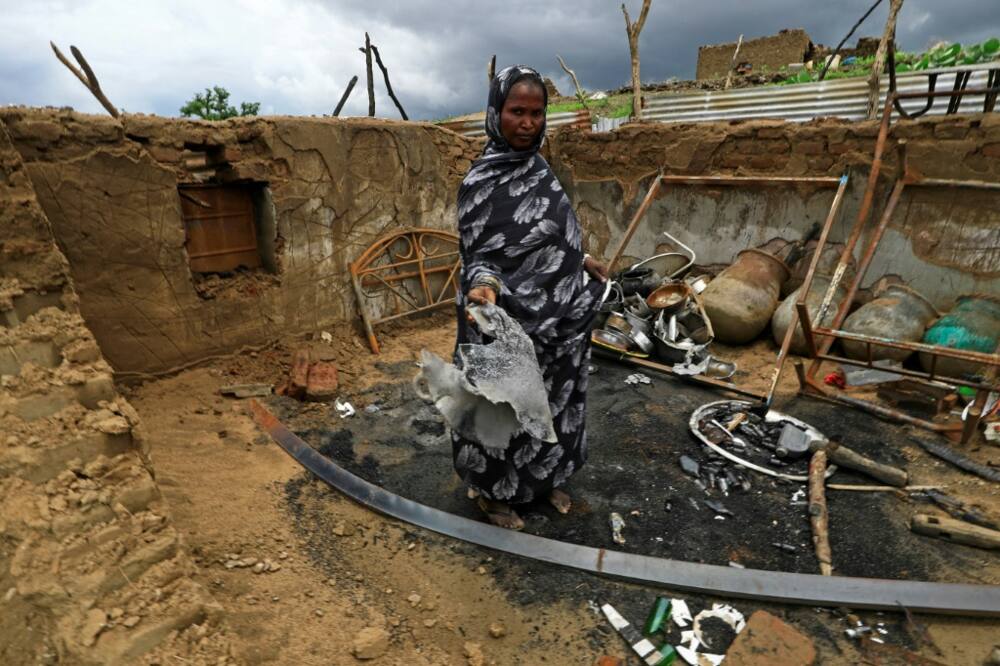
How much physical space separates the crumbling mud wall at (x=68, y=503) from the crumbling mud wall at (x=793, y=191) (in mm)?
4946

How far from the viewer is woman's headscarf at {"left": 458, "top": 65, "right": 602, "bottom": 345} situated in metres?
2.24

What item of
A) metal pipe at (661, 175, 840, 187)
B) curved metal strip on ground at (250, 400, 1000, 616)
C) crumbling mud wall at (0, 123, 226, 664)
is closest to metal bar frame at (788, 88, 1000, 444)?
metal pipe at (661, 175, 840, 187)

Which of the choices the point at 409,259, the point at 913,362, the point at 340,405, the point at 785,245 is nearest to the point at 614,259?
the point at 785,245

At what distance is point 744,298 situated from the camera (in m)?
4.61

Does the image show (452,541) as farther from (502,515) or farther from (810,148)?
(810,148)

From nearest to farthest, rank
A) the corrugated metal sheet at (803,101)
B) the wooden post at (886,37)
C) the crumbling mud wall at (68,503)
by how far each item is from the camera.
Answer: the crumbling mud wall at (68,503) < the wooden post at (886,37) < the corrugated metal sheet at (803,101)

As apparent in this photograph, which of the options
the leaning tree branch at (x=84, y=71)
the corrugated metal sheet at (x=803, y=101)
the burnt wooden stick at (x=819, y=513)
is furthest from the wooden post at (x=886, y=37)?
the leaning tree branch at (x=84, y=71)

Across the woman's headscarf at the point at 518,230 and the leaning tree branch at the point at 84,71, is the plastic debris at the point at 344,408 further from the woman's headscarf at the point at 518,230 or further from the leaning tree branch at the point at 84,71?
the leaning tree branch at the point at 84,71

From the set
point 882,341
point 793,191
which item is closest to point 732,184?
point 793,191

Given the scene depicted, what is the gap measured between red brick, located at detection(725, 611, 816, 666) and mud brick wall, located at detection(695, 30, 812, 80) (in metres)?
14.1

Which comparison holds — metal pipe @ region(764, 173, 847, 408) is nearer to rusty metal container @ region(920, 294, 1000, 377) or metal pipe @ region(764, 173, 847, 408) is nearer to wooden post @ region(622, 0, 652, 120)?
rusty metal container @ region(920, 294, 1000, 377)

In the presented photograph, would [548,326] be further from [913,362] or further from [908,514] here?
[913,362]

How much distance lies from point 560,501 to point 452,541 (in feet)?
1.99

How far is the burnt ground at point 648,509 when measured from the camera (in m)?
2.29
